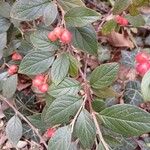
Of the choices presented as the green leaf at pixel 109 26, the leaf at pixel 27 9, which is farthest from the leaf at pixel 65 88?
the green leaf at pixel 109 26

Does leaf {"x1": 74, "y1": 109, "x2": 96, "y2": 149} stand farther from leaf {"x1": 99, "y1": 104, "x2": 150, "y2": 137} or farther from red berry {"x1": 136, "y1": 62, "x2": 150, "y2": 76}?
red berry {"x1": 136, "y1": 62, "x2": 150, "y2": 76}

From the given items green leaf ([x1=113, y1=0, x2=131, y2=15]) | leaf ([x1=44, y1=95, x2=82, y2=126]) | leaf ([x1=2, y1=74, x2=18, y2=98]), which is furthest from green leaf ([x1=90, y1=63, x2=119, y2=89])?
leaf ([x1=2, y1=74, x2=18, y2=98])

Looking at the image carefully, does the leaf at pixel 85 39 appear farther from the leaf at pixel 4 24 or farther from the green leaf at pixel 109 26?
the green leaf at pixel 109 26

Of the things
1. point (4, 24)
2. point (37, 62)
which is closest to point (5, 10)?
point (4, 24)

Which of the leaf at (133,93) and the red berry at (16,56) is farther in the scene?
the leaf at (133,93)

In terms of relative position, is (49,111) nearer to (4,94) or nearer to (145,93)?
(145,93)

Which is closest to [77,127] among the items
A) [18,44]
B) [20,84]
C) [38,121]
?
A: [38,121]
